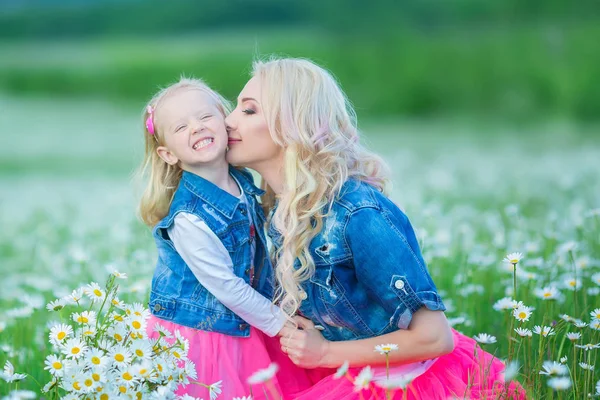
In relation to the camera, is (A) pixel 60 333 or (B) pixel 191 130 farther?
(B) pixel 191 130

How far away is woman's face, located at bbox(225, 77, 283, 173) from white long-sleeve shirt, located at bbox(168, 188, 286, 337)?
1.01 feet

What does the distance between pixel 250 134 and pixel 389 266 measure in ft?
2.33

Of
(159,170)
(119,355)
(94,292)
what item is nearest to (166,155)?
(159,170)

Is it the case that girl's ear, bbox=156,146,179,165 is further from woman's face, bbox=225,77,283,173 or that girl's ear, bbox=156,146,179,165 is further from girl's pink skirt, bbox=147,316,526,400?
girl's pink skirt, bbox=147,316,526,400

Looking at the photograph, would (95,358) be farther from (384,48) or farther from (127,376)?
(384,48)

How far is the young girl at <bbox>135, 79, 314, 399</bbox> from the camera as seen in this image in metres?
2.68

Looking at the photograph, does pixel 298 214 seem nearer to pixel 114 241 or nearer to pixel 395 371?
pixel 395 371

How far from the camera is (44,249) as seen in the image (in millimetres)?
5250

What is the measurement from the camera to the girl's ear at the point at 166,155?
295 centimetres

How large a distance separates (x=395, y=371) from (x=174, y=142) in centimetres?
111

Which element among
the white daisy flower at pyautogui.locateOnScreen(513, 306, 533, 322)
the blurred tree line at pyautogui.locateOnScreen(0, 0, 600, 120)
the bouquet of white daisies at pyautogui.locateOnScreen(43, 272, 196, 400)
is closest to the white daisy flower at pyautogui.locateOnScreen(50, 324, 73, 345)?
the bouquet of white daisies at pyautogui.locateOnScreen(43, 272, 196, 400)

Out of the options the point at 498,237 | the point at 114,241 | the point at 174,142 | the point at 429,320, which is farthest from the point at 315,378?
the point at 114,241

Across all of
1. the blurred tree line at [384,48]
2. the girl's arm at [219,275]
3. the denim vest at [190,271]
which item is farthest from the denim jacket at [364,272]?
the blurred tree line at [384,48]

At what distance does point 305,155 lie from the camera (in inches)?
109
